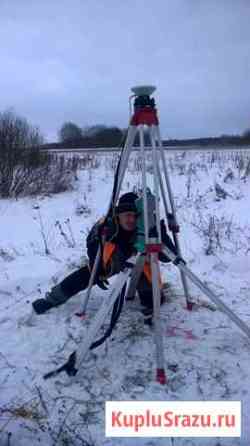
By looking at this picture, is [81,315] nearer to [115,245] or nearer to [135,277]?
[135,277]

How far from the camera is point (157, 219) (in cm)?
284

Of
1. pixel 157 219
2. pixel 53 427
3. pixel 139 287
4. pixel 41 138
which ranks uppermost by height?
pixel 41 138

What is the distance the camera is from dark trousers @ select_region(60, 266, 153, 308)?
3566 millimetres

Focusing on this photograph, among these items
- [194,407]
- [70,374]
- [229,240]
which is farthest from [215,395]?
[229,240]

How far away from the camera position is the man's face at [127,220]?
3.27 meters

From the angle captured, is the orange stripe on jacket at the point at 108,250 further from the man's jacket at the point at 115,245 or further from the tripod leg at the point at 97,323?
the tripod leg at the point at 97,323

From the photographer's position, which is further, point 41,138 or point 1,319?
point 41,138

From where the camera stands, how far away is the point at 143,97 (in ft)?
9.36

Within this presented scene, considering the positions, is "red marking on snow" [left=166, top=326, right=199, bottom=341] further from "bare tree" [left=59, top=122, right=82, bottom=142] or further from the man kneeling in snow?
"bare tree" [left=59, top=122, right=82, bottom=142]

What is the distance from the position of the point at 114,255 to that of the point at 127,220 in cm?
28

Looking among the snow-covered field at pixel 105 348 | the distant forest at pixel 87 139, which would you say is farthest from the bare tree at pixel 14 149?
the distant forest at pixel 87 139

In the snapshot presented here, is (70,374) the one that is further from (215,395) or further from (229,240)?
(229,240)

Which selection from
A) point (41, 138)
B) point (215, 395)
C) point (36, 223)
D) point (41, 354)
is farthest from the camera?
point (41, 138)

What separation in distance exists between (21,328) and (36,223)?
3700mm
